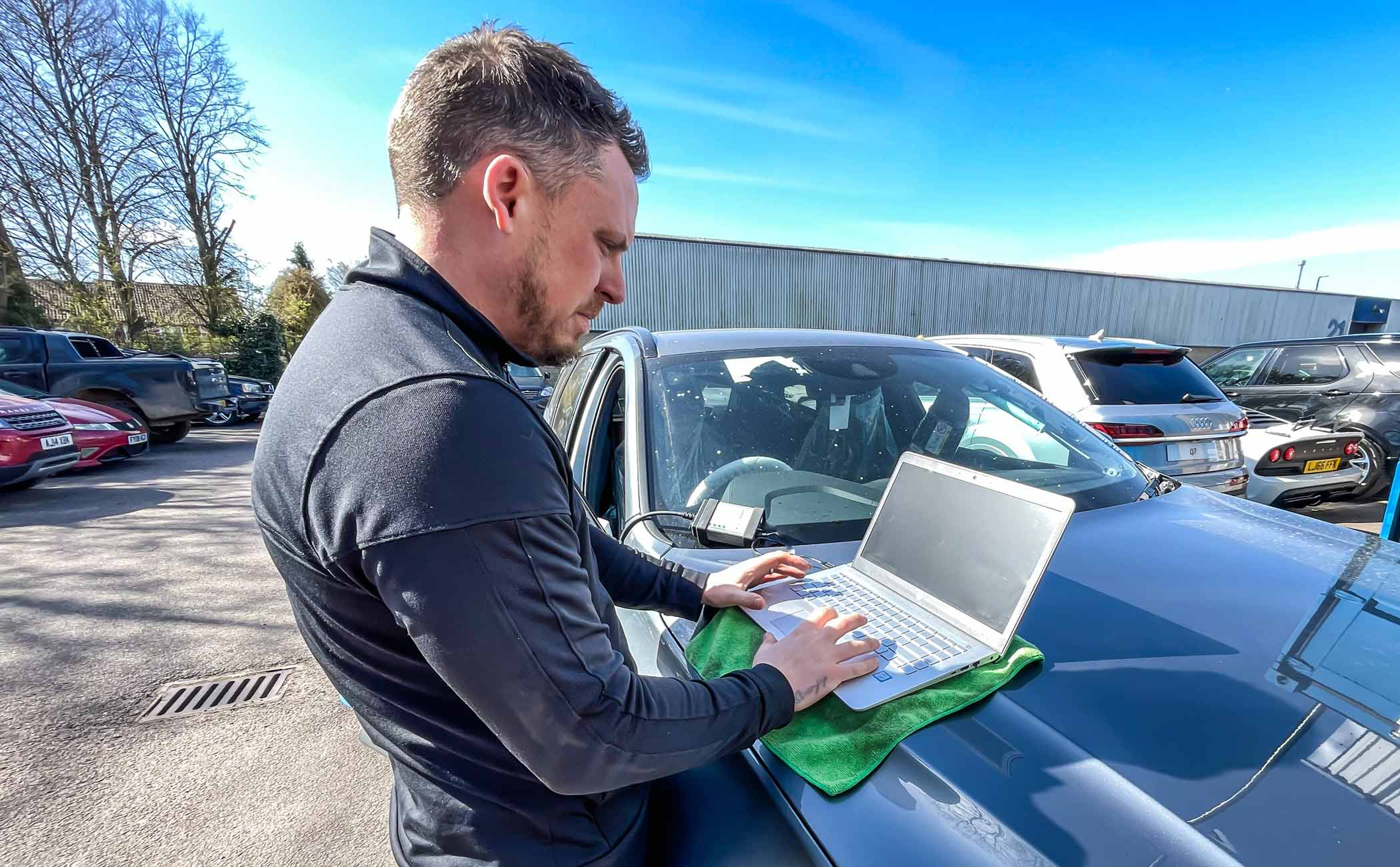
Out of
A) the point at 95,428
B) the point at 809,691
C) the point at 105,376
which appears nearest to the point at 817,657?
the point at 809,691

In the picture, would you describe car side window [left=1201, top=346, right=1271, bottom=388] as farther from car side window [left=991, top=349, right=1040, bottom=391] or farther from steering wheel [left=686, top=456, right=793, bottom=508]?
steering wheel [left=686, top=456, right=793, bottom=508]

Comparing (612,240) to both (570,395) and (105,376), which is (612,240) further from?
(105,376)

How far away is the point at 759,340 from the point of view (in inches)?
95.0

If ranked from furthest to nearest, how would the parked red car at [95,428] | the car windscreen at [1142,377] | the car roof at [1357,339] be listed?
1. the parked red car at [95,428]
2. the car roof at [1357,339]
3. the car windscreen at [1142,377]

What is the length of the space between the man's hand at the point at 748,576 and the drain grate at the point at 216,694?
2.92 metres

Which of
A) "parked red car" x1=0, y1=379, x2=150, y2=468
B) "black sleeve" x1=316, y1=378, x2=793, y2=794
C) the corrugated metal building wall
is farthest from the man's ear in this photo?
the corrugated metal building wall

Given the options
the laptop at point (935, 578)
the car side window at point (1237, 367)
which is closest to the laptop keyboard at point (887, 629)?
the laptop at point (935, 578)

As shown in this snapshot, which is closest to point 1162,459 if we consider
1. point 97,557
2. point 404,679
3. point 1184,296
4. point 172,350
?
point 404,679

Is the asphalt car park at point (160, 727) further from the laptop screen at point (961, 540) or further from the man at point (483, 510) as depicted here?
the laptop screen at point (961, 540)

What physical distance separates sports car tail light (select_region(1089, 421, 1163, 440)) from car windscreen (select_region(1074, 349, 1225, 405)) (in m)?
0.22

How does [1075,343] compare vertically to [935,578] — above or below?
above

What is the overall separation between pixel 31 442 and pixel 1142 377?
10.7 meters

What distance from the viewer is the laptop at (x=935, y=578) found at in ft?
3.56

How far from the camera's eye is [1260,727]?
3.14ft
